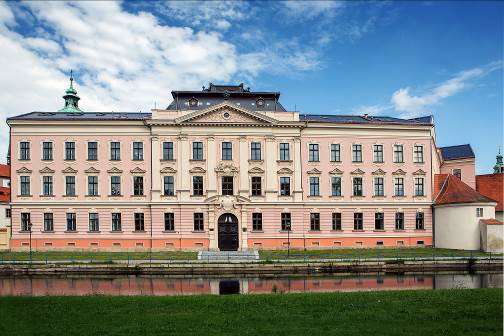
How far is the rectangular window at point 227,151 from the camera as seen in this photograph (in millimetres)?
43844

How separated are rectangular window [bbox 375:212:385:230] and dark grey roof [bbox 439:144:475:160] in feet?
55.0

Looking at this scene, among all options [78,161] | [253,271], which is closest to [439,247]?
[253,271]

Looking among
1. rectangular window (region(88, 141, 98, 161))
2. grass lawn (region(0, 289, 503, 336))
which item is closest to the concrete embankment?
grass lawn (region(0, 289, 503, 336))

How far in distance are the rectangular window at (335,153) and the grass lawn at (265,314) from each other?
25.6 metres

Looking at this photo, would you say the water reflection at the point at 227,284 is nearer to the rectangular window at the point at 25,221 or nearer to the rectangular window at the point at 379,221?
the rectangular window at the point at 25,221

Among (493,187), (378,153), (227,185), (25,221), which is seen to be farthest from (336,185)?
(25,221)

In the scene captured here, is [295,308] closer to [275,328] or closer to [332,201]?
[275,328]

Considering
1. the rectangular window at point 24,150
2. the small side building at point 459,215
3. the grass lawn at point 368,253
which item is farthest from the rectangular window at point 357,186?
the rectangular window at point 24,150

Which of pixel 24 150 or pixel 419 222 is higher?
pixel 24 150

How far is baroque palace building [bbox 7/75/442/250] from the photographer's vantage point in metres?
42.9

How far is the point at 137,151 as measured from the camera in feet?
144

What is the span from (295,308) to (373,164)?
30709 mm

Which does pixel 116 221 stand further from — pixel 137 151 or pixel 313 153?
pixel 313 153

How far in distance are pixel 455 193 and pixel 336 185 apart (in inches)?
447
